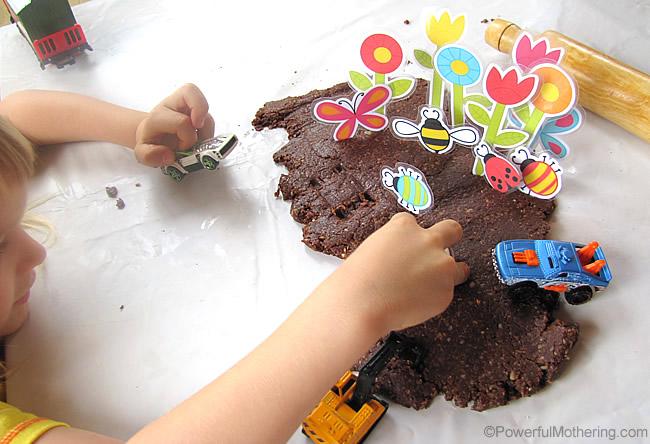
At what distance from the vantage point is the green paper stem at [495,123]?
82 cm

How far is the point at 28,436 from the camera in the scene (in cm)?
68

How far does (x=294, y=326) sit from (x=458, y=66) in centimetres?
48

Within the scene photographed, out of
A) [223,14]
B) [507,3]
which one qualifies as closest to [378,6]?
[507,3]

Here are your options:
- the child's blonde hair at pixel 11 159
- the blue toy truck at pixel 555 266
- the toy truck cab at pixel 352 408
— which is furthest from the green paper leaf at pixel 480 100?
the child's blonde hair at pixel 11 159

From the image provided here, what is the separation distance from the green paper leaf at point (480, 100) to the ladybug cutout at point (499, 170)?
0.07m

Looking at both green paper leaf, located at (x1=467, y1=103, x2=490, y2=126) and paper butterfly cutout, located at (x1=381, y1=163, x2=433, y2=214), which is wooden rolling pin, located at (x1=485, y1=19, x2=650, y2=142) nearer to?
green paper leaf, located at (x1=467, y1=103, x2=490, y2=126)

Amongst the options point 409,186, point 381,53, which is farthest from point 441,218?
point 381,53

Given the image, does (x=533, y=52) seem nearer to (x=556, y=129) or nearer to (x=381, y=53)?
(x=556, y=129)

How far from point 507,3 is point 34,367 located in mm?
1304

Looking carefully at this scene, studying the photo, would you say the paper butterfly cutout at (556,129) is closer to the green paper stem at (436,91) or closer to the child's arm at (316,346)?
the green paper stem at (436,91)

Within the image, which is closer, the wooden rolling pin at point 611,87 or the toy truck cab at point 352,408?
the toy truck cab at point 352,408

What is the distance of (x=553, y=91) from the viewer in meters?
0.76

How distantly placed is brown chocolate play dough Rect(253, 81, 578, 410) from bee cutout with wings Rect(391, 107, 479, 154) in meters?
0.07

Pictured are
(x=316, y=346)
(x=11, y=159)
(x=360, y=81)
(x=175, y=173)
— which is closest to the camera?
(x=316, y=346)
